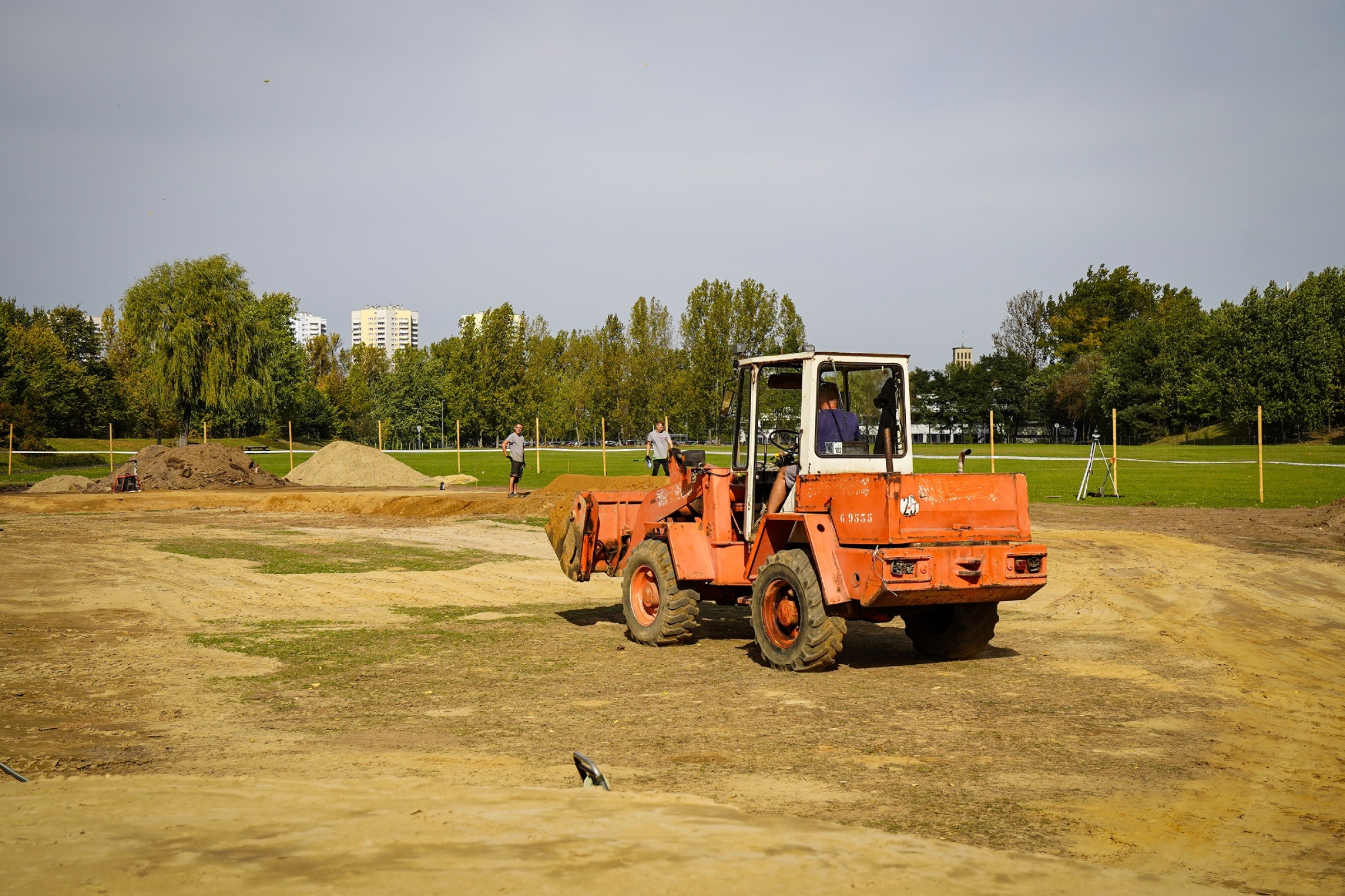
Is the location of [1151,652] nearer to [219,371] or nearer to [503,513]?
[503,513]

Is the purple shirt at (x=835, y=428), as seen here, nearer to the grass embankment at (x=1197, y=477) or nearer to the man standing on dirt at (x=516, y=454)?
the grass embankment at (x=1197, y=477)

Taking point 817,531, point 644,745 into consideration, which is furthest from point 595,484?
point 644,745

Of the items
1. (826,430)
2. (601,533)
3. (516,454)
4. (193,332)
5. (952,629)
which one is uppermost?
(193,332)

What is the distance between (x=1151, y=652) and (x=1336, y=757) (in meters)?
3.79

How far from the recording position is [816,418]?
993 centimetres

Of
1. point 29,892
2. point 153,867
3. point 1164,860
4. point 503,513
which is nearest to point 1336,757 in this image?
point 1164,860

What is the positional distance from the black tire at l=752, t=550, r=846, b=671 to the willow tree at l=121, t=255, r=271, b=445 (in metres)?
53.6

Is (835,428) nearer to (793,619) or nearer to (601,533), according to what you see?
(793,619)

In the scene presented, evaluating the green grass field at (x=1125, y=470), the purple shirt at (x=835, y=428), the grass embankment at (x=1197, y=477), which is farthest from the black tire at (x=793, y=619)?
the grass embankment at (x=1197, y=477)

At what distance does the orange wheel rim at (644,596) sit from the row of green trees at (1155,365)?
120 ft

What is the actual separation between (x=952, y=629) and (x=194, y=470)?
116 ft

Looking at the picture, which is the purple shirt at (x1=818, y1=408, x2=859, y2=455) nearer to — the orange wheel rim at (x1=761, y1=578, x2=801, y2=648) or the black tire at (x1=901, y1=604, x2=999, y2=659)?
the orange wheel rim at (x1=761, y1=578, x2=801, y2=648)

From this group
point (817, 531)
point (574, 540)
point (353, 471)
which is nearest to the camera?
point (817, 531)

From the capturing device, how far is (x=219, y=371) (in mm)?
57781
